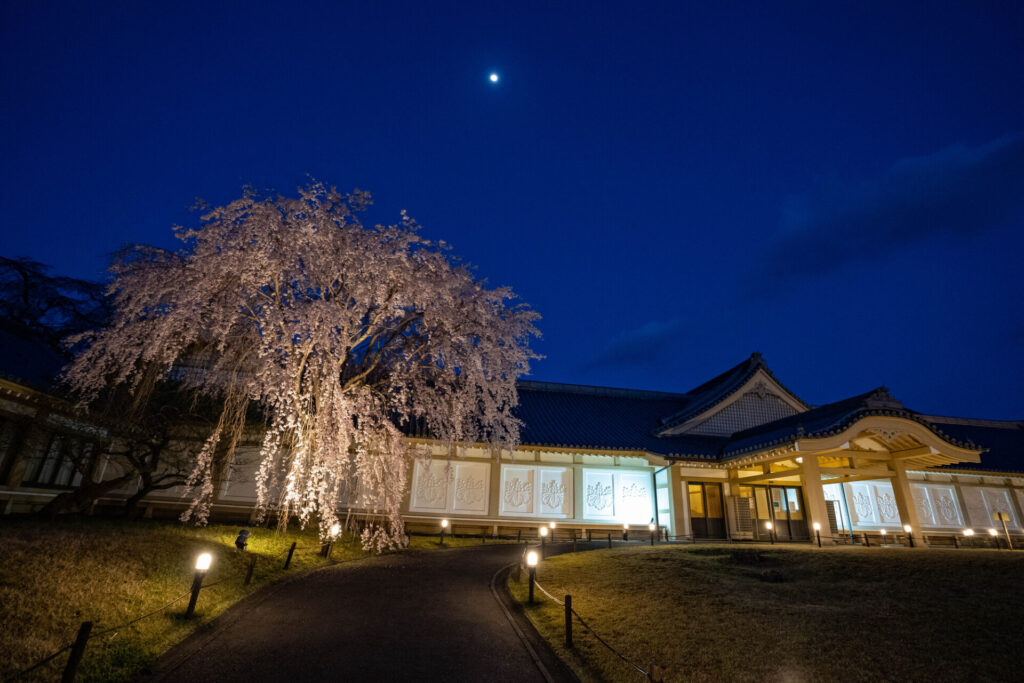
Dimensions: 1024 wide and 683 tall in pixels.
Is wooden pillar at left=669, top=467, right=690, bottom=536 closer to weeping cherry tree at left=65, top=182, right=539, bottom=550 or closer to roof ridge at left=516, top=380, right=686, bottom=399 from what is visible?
roof ridge at left=516, top=380, right=686, bottom=399

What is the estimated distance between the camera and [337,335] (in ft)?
30.2

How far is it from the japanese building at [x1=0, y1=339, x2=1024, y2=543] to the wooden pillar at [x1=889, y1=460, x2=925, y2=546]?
49 mm

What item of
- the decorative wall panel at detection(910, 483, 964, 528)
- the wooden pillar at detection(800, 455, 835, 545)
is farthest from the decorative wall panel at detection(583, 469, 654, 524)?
the decorative wall panel at detection(910, 483, 964, 528)

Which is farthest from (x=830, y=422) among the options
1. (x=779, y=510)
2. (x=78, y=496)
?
(x=78, y=496)

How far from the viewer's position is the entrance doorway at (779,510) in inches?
803

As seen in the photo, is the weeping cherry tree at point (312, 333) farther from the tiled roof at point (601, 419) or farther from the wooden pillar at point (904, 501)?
the wooden pillar at point (904, 501)

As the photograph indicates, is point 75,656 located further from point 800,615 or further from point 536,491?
point 536,491

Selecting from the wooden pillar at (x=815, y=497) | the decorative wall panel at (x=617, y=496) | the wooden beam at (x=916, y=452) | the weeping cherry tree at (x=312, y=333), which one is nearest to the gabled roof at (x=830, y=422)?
the wooden beam at (x=916, y=452)

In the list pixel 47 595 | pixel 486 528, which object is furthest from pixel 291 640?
pixel 486 528

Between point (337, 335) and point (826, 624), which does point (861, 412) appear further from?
point (337, 335)

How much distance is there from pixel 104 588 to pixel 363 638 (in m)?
4.01

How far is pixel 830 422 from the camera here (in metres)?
15.9

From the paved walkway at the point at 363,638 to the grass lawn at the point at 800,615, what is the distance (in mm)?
894

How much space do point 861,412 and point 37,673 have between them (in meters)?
19.5
